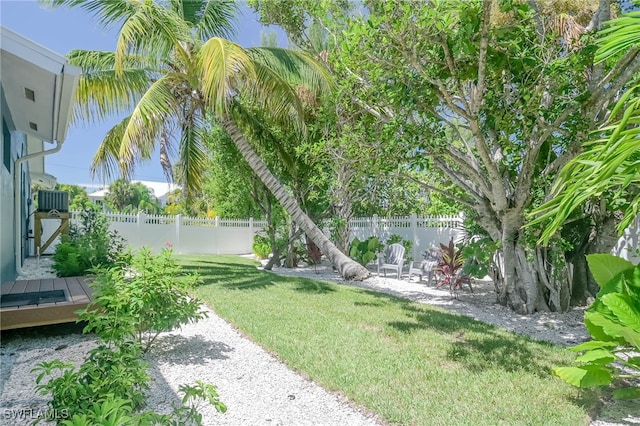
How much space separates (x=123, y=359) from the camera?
100 inches

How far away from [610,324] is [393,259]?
801cm

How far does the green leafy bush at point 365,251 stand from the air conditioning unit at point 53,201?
8996mm

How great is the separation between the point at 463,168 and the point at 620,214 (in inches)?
101

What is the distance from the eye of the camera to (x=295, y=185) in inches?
483

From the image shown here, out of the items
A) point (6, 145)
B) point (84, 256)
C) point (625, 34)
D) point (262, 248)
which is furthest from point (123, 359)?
point (262, 248)

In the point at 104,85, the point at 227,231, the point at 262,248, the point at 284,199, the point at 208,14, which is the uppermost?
the point at 208,14

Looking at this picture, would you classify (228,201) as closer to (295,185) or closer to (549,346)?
(295,185)

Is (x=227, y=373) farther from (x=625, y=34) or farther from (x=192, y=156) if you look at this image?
(x=192, y=156)

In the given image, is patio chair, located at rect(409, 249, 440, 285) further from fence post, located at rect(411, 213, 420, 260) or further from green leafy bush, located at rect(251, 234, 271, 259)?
green leafy bush, located at rect(251, 234, 271, 259)

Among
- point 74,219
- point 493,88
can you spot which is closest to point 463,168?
point 493,88

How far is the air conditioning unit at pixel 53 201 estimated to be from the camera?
35.5 ft

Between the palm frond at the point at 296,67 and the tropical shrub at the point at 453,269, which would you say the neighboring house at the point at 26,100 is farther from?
the tropical shrub at the point at 453,269

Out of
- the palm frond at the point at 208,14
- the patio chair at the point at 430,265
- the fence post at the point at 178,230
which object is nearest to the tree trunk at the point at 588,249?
the patio chair at the point at 430,265

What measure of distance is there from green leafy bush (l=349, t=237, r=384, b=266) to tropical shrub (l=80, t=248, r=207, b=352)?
8004mm
